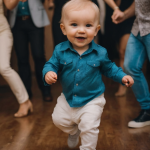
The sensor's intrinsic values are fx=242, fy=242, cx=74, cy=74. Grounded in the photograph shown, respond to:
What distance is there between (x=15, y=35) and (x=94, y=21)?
4.32 ft

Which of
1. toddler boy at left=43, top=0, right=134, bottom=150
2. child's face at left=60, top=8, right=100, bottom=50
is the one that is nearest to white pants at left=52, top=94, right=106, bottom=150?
toddler boy at left=43, top=0, right=134, bottom=150

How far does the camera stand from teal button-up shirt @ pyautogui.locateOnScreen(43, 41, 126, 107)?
1.28m

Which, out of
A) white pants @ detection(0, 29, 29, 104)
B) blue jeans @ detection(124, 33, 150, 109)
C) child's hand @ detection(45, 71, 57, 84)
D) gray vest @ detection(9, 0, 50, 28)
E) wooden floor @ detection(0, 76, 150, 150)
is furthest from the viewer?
gray vest @ detection(9, 0, 50, 28)

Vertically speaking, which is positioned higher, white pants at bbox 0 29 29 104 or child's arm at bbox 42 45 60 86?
child's arm at bbox 42 45 60 86

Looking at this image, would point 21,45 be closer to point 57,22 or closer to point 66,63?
point 57,22

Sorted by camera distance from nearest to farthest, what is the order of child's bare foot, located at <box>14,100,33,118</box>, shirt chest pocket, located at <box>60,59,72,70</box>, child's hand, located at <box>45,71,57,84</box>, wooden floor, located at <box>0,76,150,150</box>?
child's hand, located at <box>45,71,57,84</box> < shirt chest pocket, located at <box>60,59,72,70</box> < wooden floor, located at <box>0,76,150,150</box> < child's bare foot, located at <box>14,100,33,118</box>

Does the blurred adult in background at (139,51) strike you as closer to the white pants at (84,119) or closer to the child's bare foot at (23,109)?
the white pants at (84,119)

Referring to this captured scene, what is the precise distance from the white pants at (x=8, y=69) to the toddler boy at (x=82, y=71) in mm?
796

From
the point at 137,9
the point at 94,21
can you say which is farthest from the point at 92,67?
the point at 137,9

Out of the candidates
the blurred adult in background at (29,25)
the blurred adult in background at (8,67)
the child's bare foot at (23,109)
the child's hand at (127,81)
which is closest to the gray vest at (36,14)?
the blurred adult in background at (29,25)

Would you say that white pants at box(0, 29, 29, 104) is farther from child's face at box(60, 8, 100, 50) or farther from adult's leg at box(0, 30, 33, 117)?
child's face at box(60, 8, 100, 50)

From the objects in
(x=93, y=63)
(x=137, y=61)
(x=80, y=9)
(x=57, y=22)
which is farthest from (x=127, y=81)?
(x=57, y=22)

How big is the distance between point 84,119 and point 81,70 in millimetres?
255

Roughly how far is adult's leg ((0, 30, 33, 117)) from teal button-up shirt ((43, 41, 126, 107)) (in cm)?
81
